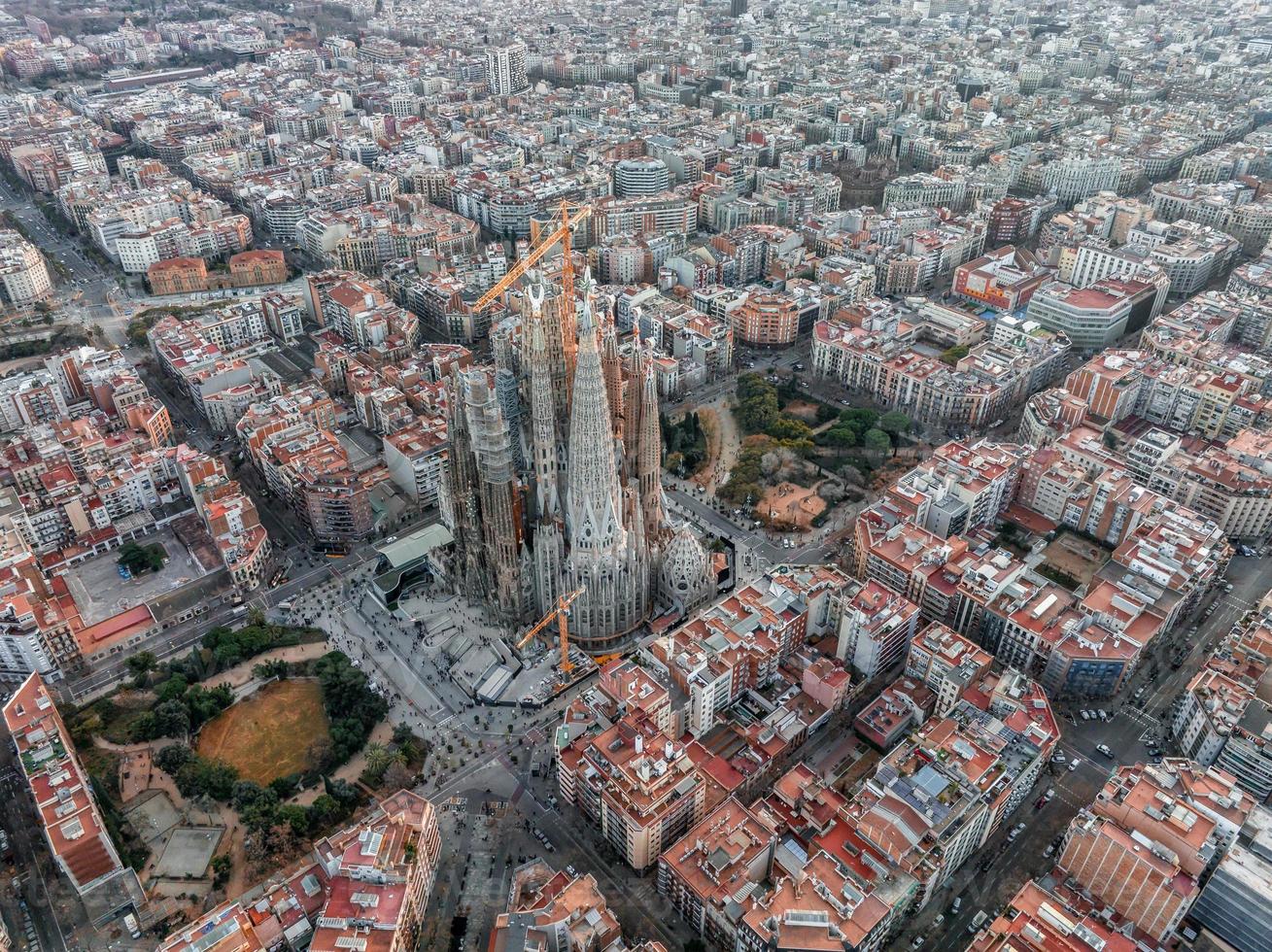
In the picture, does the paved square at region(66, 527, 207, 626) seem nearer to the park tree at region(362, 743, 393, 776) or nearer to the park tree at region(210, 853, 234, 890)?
the park tree at region(362, 743, 393, 776)

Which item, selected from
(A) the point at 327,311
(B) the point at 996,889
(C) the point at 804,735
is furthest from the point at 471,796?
(A) the point at 327,311

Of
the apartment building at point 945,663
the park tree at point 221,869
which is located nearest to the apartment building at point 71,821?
the park tree at point 221,869

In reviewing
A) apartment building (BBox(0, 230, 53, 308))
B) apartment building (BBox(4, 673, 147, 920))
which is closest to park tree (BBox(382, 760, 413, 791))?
apartment building (BBox(4, 673, 147, 920))

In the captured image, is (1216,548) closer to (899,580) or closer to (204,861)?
(899,580)

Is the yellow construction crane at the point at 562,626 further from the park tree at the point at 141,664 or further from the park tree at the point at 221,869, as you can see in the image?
the park tree at the point at 141,664

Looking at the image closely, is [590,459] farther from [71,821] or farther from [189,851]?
[71,821]

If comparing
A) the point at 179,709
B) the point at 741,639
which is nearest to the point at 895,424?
the point at 741,639
